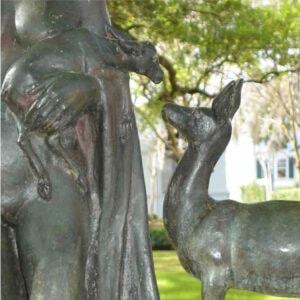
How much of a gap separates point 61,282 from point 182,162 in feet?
2.06

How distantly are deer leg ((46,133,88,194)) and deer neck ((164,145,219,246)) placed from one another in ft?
1.22

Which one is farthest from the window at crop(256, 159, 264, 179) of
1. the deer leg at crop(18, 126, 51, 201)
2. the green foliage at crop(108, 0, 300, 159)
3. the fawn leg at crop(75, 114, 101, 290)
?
the deer leg at crop(18, 126, 51, 201)

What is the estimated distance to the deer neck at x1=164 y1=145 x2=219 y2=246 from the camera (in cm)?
209

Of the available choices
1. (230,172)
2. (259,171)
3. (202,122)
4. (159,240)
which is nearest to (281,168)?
(259,171)

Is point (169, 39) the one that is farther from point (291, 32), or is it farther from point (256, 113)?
point (256, 113)

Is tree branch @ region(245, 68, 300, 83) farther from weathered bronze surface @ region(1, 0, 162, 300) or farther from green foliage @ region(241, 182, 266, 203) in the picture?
green foliage @ region(241, 182, 266, 203)

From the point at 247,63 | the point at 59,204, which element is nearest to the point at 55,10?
the point at 59,204

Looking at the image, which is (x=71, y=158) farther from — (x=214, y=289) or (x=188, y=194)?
(x=214, y=289)

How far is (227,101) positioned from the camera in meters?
2.07

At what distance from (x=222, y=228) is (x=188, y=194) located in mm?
147

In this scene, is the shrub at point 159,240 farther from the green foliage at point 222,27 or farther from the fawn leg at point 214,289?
the fawn leg at point 214,289

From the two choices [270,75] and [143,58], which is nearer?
[143,58]

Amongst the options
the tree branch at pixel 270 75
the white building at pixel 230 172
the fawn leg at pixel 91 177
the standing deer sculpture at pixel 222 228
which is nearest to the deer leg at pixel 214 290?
the standing deer sculpture at pixel 222 228

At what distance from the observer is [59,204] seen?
1774mm
